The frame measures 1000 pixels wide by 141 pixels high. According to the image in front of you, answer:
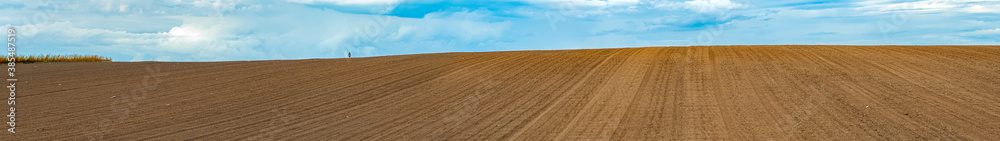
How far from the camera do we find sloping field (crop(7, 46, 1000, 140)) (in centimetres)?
1025

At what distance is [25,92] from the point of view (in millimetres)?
15781

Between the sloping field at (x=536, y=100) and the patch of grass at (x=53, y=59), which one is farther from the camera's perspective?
the patch of grass at (x=53, y=59)

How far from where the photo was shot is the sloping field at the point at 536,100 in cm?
1025

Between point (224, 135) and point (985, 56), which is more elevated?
point (985, 56)

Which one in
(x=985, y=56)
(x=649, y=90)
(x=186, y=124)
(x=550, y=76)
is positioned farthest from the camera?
(x=985, y=56)

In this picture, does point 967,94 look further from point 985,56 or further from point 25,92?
point 25,92

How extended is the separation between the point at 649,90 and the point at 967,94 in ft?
17.8

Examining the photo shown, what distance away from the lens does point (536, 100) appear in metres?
12.8

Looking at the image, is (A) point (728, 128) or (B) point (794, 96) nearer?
(A) point (728, 128)

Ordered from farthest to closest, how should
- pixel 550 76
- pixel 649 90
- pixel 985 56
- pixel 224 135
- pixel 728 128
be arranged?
pixel 985 56 → pixel 550 76 → pixel 649 90 → pixel 224 135 → pixel 728 128

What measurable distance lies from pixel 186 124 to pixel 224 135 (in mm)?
1405

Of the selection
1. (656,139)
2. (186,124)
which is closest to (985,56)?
(656,139)

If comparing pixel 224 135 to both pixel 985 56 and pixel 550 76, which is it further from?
pixel 985 56

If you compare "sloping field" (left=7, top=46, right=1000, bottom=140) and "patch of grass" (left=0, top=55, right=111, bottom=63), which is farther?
"patch of grass" (left=0, top=55, right=111, bottom=63)
